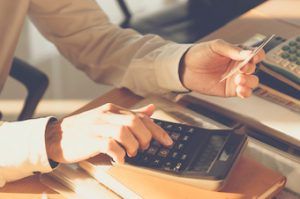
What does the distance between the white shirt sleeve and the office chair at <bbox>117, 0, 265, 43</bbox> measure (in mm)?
1010

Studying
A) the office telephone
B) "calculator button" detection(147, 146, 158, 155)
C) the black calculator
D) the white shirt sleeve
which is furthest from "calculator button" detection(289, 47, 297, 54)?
the white shirt sleeve

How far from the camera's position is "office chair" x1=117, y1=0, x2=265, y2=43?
192cm

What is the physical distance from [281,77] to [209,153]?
256mm

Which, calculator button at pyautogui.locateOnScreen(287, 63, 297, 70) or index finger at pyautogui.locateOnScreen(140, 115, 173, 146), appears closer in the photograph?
index finger at pyautogui.locateOnScreen(140, 115, 173, 146)

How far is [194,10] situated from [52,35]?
964mm

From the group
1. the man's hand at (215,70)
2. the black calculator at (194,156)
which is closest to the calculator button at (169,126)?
the black calculator at (194,156)

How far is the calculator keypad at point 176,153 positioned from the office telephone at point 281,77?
0.62 ft

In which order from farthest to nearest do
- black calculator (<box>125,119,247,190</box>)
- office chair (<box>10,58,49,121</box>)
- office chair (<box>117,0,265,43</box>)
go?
office chair (<box>117,0,265,43</box>) → office chair (<box>10,58,49,121</box>) → black calculator (<box>125,119,247,190</box>)

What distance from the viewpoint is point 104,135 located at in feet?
2.83

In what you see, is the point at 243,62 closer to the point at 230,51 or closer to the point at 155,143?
the point at 230,51

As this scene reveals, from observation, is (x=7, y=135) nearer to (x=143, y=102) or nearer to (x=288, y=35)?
(x=143, y=102)

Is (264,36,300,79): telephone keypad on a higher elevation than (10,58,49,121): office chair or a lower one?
higher

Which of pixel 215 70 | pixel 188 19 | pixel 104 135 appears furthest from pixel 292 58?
pixel 188 19

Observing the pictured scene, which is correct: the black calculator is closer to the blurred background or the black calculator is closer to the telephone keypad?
the telephone keypad
